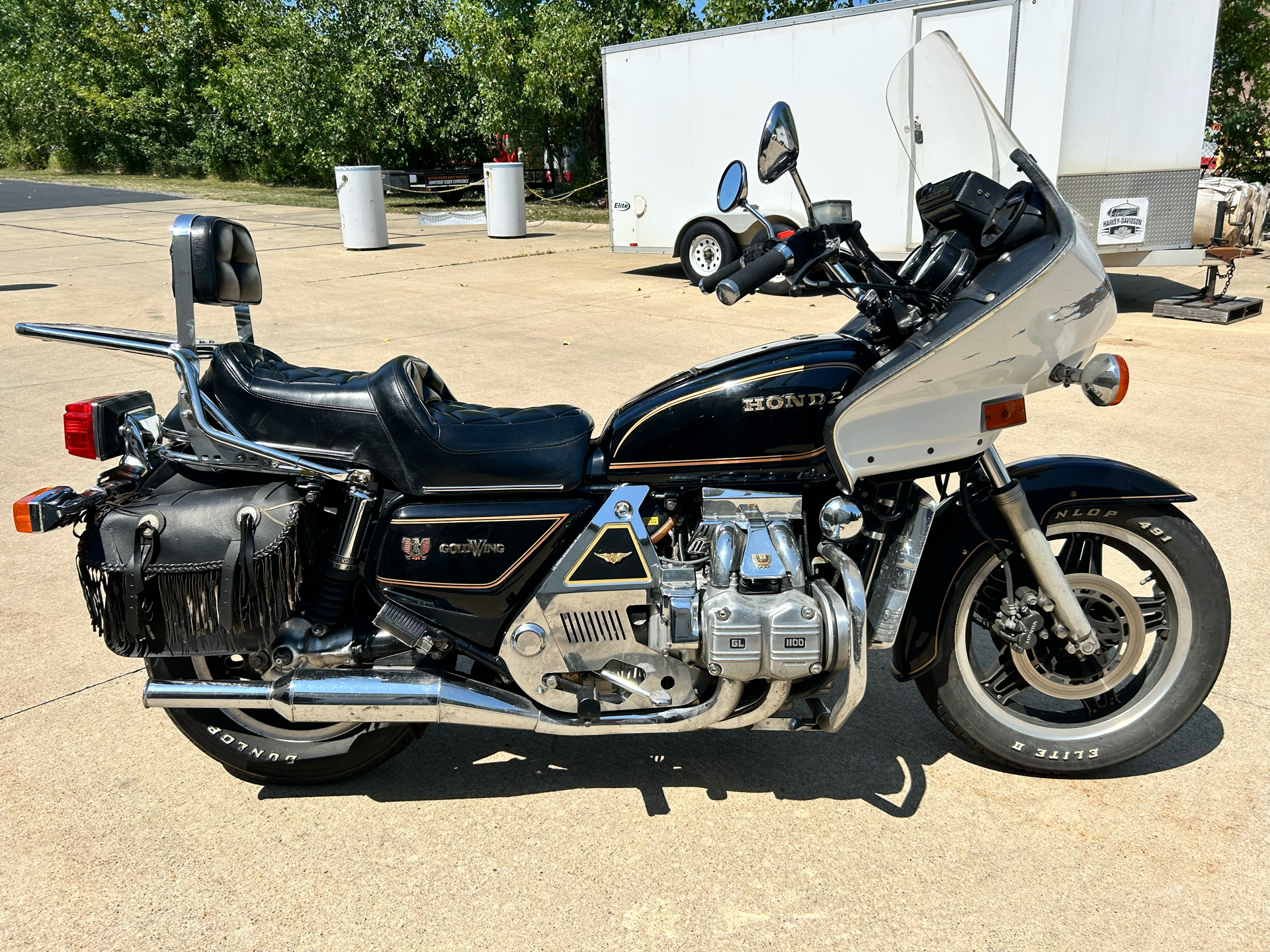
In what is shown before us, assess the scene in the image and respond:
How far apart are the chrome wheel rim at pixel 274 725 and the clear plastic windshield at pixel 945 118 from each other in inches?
93.7

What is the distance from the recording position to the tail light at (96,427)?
2.74 metres

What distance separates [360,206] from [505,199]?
9.50ft

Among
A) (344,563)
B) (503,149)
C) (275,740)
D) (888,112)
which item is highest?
(503,149)

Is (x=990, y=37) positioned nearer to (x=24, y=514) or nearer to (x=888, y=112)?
(x=888, y=112)

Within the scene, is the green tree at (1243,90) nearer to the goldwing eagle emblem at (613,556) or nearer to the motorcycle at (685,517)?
the motorcycle at (685,517)

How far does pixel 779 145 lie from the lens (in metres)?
2.49

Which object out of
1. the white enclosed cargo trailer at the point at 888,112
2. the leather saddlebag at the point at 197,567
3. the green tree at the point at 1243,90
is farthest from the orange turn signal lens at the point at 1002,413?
the green tree at the point at 1243,90

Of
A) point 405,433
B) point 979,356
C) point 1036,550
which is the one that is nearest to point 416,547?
point 405,433

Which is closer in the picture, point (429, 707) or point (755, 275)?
point (755, 275)

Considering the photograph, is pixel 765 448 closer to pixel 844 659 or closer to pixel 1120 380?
pixel 844 659

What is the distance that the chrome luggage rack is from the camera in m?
2.61

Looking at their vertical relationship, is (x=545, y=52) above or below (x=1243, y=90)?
above

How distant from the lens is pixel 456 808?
283cm

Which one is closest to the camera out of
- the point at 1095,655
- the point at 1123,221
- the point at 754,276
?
the point at 754,276
